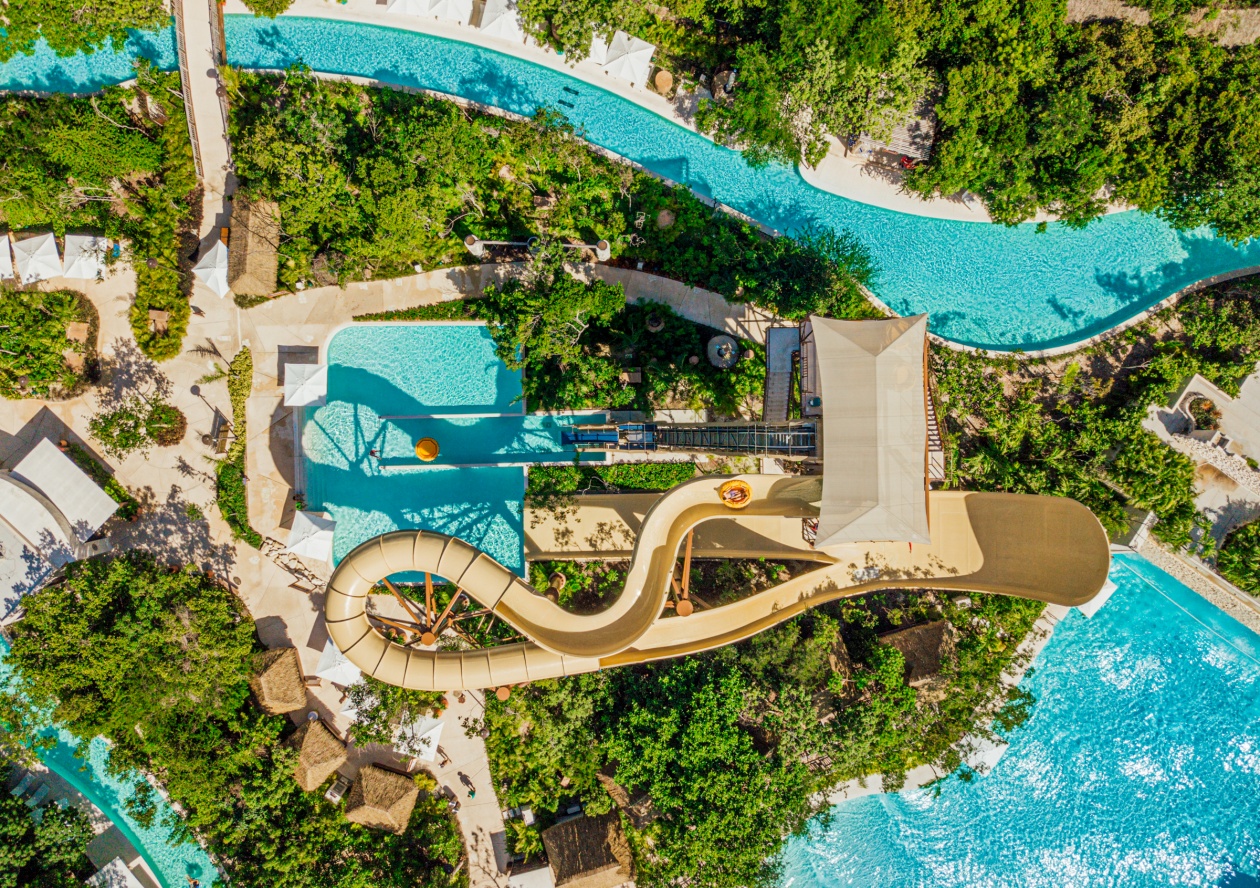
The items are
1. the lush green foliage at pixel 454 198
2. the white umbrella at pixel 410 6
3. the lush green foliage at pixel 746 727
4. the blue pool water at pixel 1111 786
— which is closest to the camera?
the lush green foliage at pixel 746 727

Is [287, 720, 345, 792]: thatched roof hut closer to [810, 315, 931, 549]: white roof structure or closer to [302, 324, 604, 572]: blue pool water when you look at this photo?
[302, 324, 604, 572]: blue pool water

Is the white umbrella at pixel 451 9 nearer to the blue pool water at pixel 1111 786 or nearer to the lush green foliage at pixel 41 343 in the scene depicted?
the lush green foliage at pixel 41 343

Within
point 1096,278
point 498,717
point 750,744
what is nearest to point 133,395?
point 498,717

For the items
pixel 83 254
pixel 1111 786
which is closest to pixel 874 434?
pixel 1111 786

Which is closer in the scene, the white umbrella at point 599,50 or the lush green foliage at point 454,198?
the lush green foliage at point 454,198

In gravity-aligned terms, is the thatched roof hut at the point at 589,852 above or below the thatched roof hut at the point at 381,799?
below

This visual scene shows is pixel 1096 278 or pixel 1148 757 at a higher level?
pixel 1096 278

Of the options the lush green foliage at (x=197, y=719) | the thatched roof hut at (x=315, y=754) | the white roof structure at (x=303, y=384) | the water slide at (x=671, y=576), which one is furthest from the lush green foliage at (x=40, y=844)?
the white roof structure at (x=303, y=384)

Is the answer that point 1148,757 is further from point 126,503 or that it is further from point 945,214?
point 126,503
